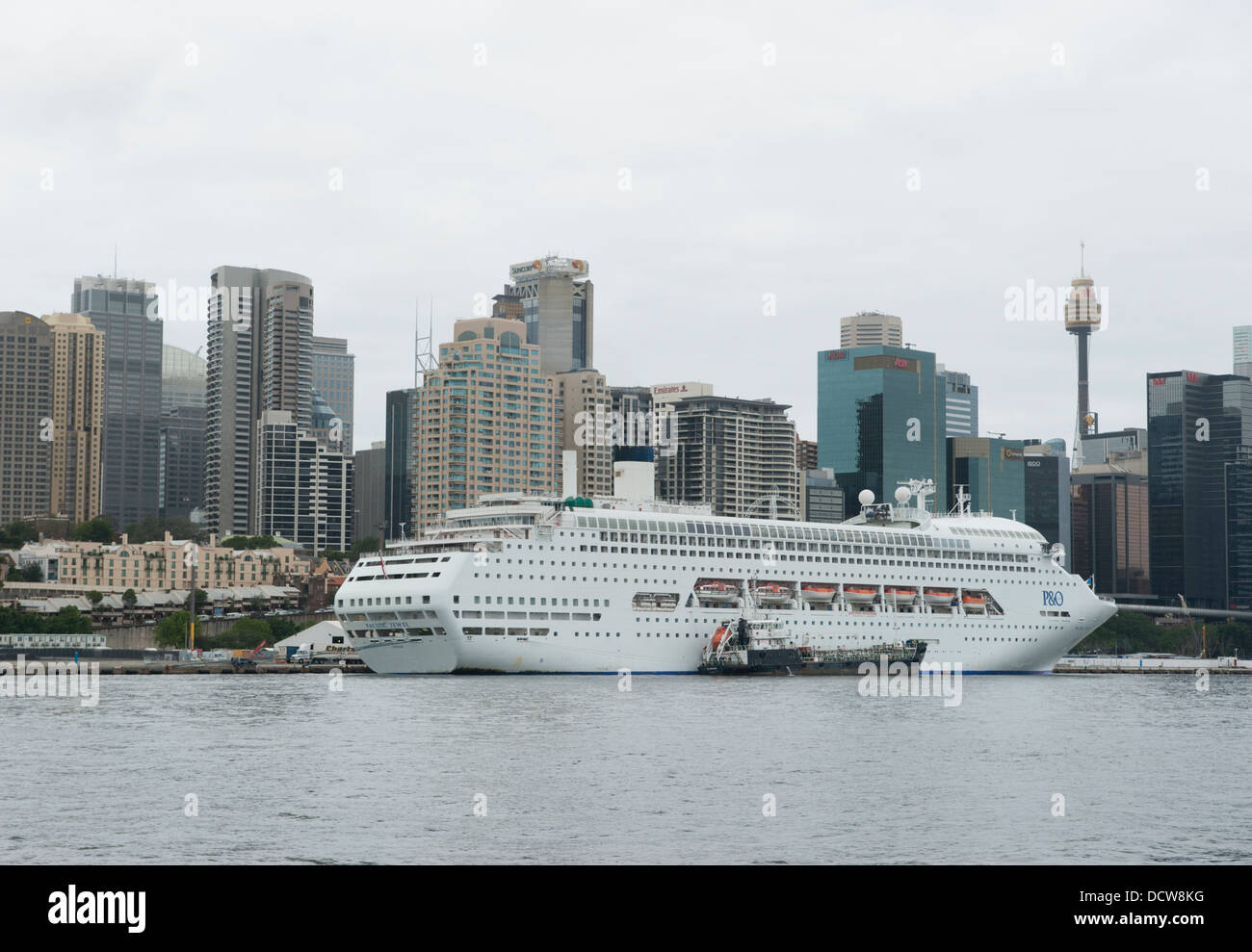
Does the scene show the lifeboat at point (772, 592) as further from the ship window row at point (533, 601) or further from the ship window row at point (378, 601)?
the ship window row at point (378, 601)

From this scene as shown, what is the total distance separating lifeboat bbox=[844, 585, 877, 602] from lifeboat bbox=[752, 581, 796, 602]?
5.55 meters

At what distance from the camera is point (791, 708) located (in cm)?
7700

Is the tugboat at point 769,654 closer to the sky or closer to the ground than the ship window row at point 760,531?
closer to the ground

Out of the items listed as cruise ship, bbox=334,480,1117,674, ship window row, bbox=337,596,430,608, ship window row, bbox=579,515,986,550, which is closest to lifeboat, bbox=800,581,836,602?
cruise ship, bbox=334,480,1117,674

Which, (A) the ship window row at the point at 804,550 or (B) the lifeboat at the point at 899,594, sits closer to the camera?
(A) the ship window row at the point at 804,550

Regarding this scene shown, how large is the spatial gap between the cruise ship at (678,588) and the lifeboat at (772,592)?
0.12 metres

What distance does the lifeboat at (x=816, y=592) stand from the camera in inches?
4870

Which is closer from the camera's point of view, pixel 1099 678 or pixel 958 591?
pixel 958 591

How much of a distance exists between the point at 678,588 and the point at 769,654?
338 inches
